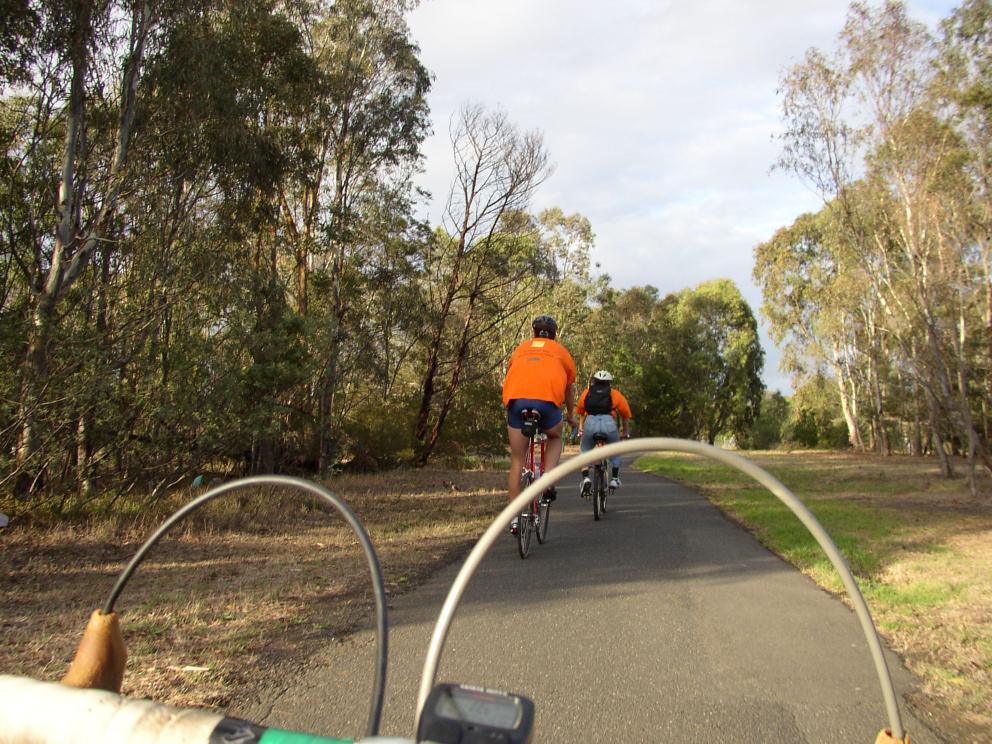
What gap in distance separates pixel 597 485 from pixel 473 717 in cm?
960

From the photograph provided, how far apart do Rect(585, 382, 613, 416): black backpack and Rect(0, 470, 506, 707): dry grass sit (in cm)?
208

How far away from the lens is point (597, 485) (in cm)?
1124

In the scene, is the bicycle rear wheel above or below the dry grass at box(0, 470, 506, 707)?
above

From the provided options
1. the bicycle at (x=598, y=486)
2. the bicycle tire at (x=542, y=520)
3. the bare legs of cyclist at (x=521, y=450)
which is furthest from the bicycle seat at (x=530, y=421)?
the bicycle at (x=598, y=486)

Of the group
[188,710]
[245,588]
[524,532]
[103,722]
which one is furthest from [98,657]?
[524,532]

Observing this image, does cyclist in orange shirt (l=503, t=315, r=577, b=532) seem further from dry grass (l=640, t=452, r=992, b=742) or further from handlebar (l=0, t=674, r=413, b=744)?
handlebar (l=0, t=674, r=413, b=744)

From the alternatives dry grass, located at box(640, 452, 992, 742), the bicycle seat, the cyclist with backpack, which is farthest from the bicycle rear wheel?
the bicycle seat

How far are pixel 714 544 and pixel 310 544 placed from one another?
4.40m

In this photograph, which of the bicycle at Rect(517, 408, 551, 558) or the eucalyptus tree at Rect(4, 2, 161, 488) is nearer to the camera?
the bicycle at Rect(517, 408, 551, 558)

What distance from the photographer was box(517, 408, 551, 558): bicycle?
8.23 m

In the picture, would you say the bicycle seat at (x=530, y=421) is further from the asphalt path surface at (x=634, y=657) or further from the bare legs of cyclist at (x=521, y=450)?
the asphalt path surface at (x=634, y=657)

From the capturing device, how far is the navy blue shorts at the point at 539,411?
8.70 meters

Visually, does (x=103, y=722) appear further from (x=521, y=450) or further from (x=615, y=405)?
(x=615, y=405)

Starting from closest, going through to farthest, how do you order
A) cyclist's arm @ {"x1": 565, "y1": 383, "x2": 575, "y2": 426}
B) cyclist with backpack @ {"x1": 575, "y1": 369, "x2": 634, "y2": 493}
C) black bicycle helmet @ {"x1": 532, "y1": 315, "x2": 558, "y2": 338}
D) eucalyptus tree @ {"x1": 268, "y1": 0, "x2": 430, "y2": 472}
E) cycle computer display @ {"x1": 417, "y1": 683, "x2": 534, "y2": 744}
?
cycle computer display @ {"x1": 417, "y1": 683, "x2": 534, "y2": 744}
black bicycle helmet @ {"x1": 532, "y1": 315, "x2": 558, "y2": 338}
cyclist's arm @ {"x1": 565, "y1": 383, "x2": 575, "y2": 426}
cyclist with backpack @ {"x1": 575, "y1": 369, "x2": 634, "y2": 493}
eucalyptus tree @ {"x1": 268, "y1": 0, "x2": 430, "y2": 472}
